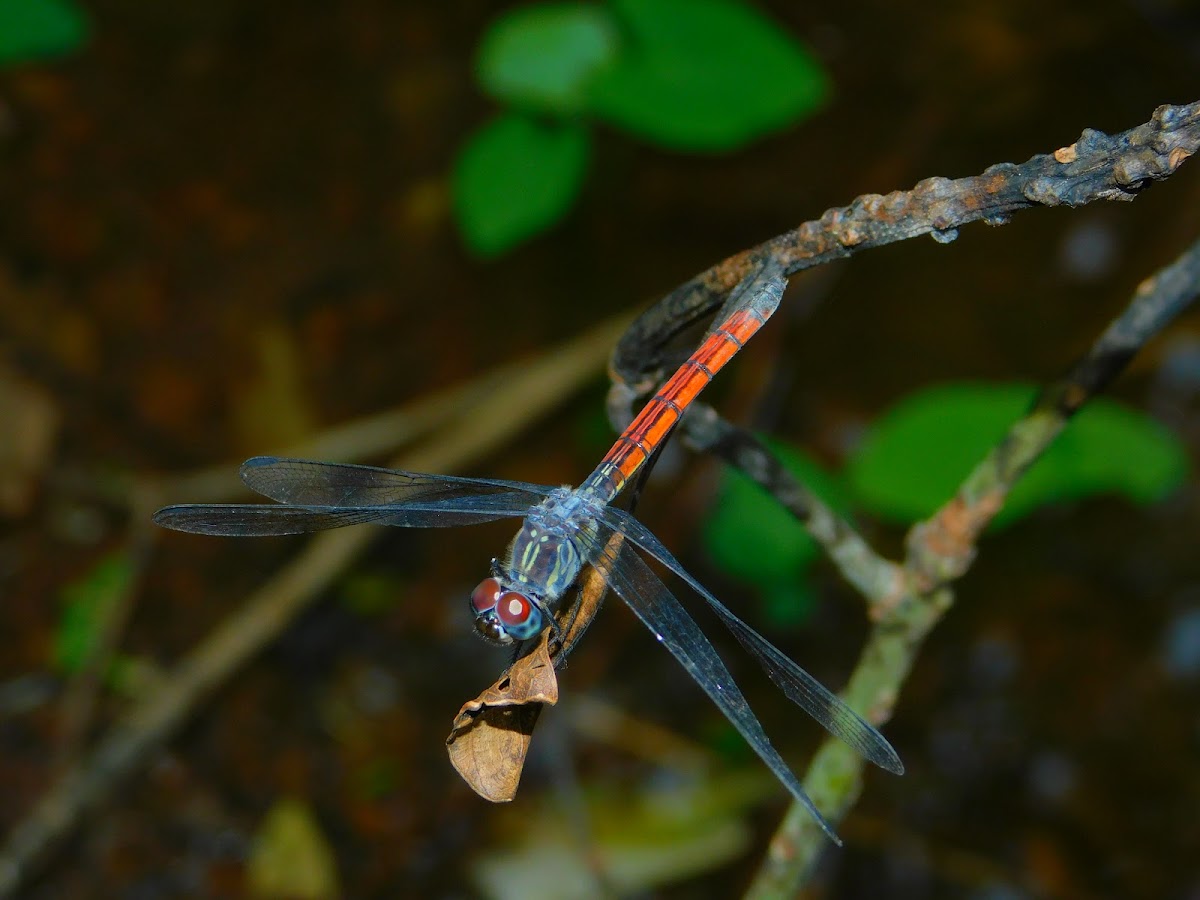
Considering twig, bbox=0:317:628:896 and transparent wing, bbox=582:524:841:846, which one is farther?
twig, bbox=0:317:628:896

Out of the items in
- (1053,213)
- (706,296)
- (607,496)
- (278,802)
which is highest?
(1053,213)

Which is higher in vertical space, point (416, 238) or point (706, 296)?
point (416, 238)

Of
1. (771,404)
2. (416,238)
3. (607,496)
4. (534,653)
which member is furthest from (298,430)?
(534,653)

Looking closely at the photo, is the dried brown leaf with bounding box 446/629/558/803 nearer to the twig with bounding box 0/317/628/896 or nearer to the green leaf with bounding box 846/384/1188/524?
the green leaf with bounding box 846/384/1188/524

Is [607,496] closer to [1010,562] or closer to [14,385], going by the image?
[1010,562]

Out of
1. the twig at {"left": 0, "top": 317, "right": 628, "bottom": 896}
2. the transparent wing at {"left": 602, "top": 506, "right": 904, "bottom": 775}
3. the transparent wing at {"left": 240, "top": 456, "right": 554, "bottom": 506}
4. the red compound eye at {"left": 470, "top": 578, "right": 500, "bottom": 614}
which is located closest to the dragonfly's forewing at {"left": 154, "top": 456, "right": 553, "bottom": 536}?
the transparent wing at {"left": 240, "top": 456, "right": 554, "bottom": 506}

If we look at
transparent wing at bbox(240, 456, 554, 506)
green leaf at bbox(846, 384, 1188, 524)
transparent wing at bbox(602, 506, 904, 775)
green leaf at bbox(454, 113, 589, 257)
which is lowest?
transparent wing at bbox(602, 506, 904, 775)
